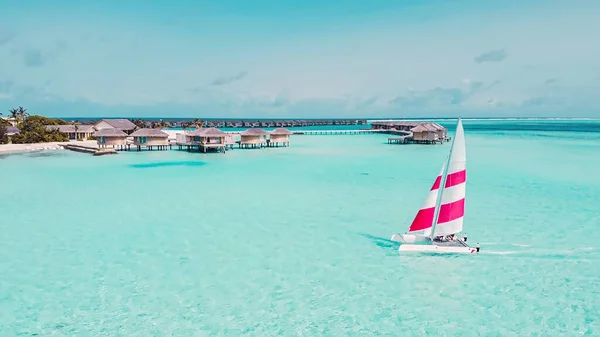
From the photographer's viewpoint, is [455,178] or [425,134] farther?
[425,134]

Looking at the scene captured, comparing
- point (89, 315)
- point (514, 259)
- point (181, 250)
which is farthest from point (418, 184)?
point (89, 315)

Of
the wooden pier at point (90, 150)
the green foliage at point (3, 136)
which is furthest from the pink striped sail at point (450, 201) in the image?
the green foliage at point (3, 136)

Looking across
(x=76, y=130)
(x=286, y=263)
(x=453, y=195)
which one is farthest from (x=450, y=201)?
(x=76, y=130)

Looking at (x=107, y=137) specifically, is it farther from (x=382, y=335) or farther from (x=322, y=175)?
(x=382, y=335)

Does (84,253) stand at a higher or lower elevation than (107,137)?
lower

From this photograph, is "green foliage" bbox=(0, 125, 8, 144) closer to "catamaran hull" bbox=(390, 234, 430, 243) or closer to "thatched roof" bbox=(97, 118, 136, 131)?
"thatched roof" bbox=(97, 118, 136, 131)

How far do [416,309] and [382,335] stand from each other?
1226mm

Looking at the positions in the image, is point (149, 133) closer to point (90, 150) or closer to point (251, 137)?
point (90, 150)

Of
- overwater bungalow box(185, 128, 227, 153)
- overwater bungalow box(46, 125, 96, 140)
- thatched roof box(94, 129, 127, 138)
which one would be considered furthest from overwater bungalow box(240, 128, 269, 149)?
overwater bungalow box(46, 125, 96, 140)

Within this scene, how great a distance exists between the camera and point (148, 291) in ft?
30.1

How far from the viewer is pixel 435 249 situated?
11.3 metres

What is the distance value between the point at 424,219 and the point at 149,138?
34.7m

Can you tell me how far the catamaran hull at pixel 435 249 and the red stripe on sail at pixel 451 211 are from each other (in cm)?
68

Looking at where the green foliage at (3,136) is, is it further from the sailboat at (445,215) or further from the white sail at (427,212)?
the white sail at (427,212)
